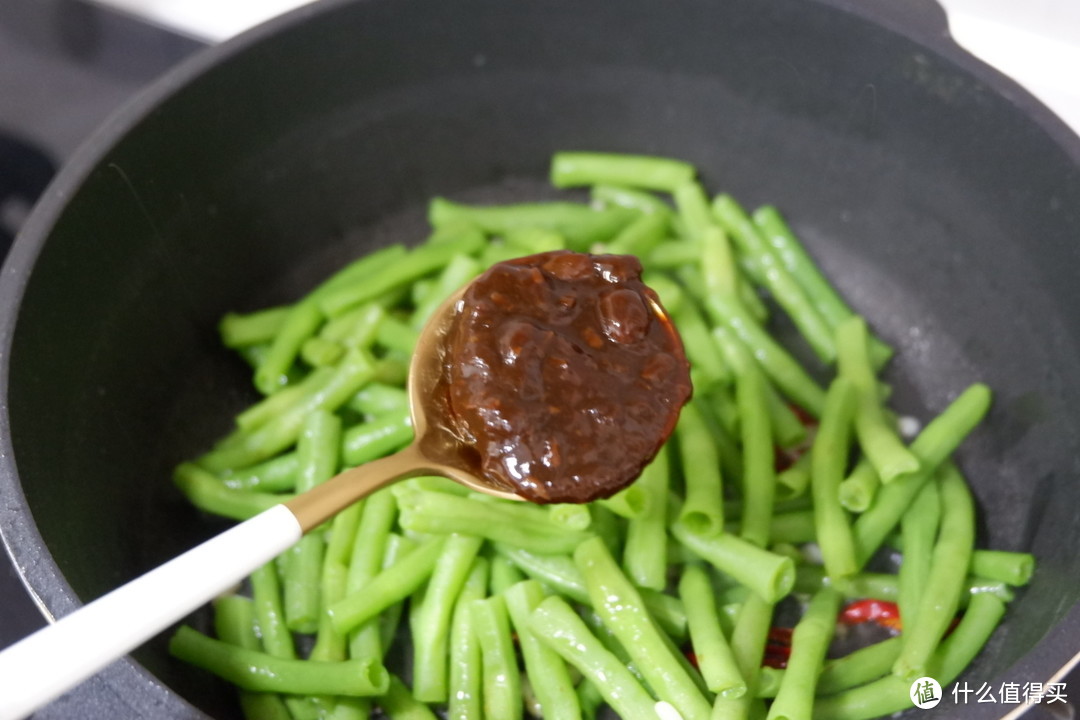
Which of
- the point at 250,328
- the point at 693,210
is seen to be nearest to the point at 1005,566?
the point at 693,210

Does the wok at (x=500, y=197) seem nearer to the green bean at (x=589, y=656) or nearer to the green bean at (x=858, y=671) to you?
the green bean at (x=858, y=671)

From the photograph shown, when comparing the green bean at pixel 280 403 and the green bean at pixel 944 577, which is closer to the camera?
the green bean at pixel 944 577

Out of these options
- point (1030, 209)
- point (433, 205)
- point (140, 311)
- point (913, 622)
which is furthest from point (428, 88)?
point (913, 622)

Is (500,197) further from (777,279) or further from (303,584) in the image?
(303,584)

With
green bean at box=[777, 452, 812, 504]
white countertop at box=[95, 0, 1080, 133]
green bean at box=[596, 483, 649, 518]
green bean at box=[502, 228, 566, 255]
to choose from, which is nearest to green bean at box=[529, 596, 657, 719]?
green bean at box=[596, 483, 649, 518]

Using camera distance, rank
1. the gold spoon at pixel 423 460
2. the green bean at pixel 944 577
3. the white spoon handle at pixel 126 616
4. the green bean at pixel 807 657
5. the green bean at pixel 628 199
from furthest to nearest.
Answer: the green bean at pixel 628 199 → the green bean at pixel 944 577 → the green bean at pixel 807 657 → the gold spoon at pixel 423 460 → the white spoon handle at pixel 126 616

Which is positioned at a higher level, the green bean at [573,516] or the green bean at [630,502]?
the green bean at [630,502]

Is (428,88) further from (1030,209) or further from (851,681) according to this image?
(851,681)

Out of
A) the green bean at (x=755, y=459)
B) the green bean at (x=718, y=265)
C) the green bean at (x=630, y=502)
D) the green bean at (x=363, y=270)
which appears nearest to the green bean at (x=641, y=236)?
the green bean at (x=718, y=265)

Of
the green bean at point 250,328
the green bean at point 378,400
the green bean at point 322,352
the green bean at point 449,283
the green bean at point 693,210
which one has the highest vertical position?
the green bean at point 693,210
